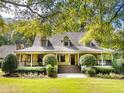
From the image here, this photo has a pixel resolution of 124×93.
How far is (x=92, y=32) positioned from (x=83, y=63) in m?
25.0

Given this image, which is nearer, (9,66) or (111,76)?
Result: (111,76)

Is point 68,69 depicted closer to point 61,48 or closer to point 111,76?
point 61,48

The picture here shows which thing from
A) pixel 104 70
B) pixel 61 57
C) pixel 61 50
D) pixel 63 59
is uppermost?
pixel 61 50

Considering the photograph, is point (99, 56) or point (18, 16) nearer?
point (18, 16)

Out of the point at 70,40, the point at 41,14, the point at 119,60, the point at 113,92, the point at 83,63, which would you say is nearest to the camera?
the point at 41,14

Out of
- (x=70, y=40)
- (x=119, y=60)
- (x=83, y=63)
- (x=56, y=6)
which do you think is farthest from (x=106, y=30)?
(x=70, y=40)

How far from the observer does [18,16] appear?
43.9 feet

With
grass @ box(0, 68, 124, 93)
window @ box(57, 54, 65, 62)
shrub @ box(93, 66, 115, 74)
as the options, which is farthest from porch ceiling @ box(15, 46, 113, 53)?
grass @ box(0, 68, 124, 93)

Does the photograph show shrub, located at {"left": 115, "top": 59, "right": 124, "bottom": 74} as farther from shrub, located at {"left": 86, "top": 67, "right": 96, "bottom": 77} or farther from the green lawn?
the green lawn

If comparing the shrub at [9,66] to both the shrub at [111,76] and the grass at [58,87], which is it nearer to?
the shrub at [111,76]

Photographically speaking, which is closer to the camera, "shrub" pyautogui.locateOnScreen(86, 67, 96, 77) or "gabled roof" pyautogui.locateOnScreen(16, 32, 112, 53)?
"shrub" pyautogui.locateOnScreen(86, 67, 96, 77)

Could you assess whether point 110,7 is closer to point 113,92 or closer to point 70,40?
point 113,92

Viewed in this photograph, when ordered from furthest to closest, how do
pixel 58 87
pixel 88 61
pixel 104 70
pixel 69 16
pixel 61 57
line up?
1. pixel 61 57
2. pixel 88 61
3. pixel 104 70
4. pixel 58 87
5. pixel 69 16

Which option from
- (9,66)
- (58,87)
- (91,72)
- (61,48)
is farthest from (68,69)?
(58,87)
